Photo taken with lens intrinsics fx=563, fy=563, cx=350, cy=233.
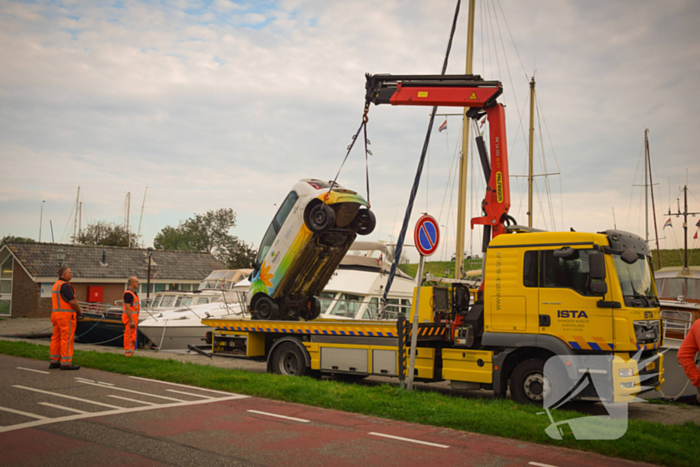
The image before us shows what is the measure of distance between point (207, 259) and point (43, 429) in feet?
123

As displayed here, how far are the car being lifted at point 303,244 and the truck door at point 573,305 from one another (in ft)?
14.7

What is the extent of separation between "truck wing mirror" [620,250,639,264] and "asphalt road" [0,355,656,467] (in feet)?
9.86

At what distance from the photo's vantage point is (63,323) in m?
11.6

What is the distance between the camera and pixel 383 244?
58.5ft

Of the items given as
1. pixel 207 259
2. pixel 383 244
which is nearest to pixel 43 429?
pixel 383 244

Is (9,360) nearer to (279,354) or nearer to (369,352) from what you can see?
(279,354)

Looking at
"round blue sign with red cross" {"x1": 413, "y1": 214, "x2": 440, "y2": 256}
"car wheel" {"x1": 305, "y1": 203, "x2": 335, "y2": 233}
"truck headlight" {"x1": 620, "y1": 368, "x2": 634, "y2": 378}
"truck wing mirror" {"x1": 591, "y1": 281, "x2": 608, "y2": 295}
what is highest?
"car wheel" {"x1": 305, "y1": 203, "x2": 335, "y2": 233}

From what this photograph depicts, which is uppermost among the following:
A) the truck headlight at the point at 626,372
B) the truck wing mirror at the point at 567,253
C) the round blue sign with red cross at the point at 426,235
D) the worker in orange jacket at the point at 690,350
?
the round blue sign with red cross at the point at 426,235

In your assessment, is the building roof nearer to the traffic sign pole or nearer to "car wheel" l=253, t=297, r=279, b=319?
"car wheel" l=253, t=297, r=279, b=319

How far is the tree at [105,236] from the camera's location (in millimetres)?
65625

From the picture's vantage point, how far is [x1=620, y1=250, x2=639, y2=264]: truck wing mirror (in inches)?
314

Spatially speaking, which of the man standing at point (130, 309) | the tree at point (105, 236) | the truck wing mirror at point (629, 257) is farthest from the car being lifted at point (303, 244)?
the tree at point (105, 236)

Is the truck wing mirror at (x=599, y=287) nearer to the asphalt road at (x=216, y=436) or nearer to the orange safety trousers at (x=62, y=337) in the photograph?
the asphalt road at (x=216, y=436)

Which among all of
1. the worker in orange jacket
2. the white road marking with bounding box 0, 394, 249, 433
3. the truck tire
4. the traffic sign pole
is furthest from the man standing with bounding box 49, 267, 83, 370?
the worker in orange jacket
